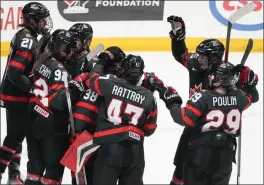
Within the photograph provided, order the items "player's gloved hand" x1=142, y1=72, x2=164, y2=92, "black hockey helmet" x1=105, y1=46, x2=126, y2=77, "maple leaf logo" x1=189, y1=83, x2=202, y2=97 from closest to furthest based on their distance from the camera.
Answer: "player's gloved hand" x1=142, y1=72, x2=164, y2=92 < "black hockey helmet" x1=105, y1=46, x2=126, y2=77 < "maple leaf logo" x1=189, y1=83, x2=202, y2=97

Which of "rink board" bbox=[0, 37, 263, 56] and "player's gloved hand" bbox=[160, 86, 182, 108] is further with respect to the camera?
"rink board" bbox=[0, 37, 263, 56]

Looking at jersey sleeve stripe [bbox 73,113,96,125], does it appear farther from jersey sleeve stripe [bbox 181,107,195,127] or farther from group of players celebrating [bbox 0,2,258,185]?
jersey sleeve stripe [bbox 181,107,195,127]

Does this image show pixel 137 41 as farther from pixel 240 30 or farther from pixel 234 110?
pixel 234 110

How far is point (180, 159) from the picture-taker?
4.80 m

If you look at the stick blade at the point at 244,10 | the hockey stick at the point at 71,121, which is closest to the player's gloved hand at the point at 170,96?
the hockey stick at the point at 71,121

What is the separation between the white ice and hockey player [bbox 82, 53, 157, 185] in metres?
1.29

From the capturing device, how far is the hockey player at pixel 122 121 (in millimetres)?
4098

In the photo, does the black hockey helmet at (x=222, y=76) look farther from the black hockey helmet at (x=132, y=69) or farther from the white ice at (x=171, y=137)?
the white ice at (x=171, y=137)

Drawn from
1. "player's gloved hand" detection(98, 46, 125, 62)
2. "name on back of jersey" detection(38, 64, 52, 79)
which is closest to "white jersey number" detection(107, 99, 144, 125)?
"player's gloved hand" detection(98, 46, 125, 62)

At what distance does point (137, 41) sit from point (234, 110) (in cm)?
327

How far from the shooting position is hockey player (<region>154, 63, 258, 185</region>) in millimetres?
4156

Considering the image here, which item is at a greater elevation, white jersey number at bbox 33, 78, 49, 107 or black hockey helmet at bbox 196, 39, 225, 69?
→ black hockey helmet at bbox 196, 39, 225, 69

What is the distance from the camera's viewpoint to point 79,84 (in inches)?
171

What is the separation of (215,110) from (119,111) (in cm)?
60
